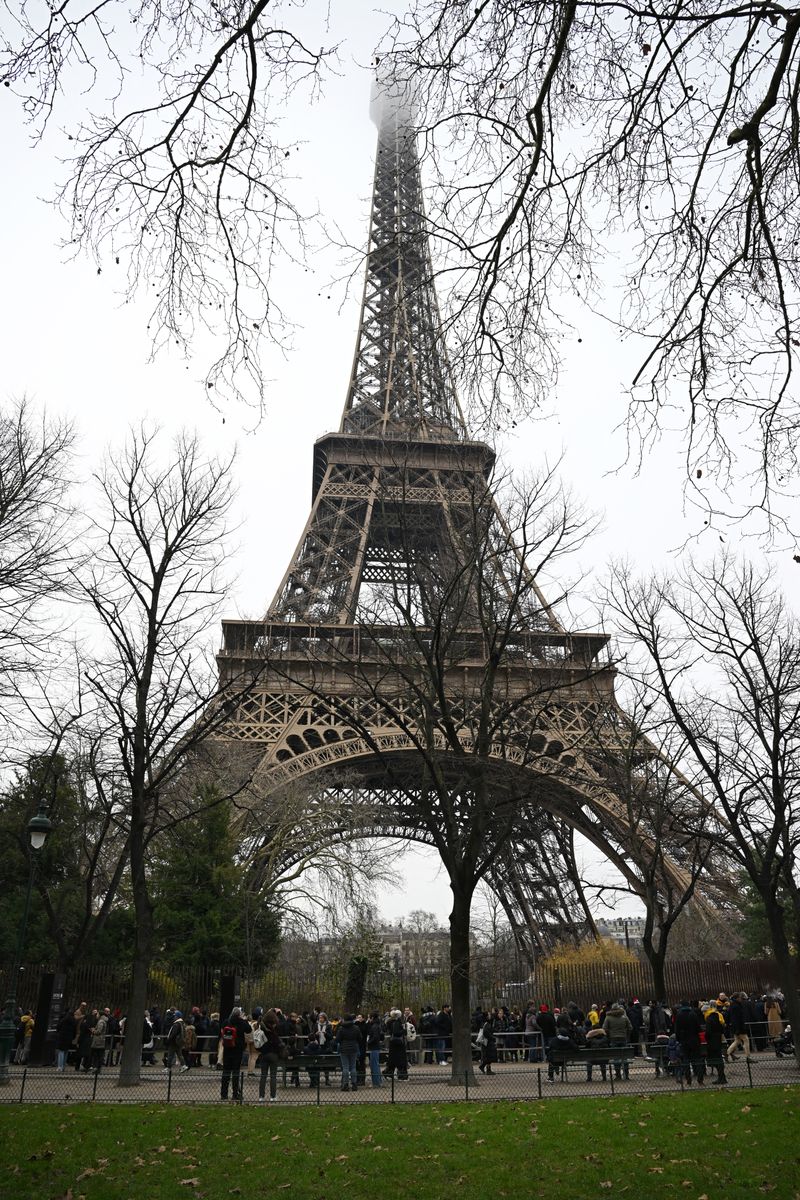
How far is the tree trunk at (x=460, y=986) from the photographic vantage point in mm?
16078

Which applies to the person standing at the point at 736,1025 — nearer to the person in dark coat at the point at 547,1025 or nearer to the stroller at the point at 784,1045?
the stroller at the point at 784,1045

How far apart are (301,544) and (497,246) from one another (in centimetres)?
3461

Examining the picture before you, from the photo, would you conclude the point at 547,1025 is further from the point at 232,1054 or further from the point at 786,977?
the point at 232,1054

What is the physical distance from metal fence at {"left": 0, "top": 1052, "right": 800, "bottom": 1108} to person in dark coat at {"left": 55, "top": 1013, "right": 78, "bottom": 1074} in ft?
0.85

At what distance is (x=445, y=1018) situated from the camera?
2530 centimetres

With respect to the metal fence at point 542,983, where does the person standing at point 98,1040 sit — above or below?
below

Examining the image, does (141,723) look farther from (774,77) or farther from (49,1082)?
(774,77)

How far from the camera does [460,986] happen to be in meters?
16.1

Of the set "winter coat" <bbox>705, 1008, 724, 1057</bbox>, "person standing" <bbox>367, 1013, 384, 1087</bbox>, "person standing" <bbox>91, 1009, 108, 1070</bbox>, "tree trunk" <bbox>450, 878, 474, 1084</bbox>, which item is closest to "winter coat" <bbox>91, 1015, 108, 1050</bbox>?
"person standing" <bbox>91, 1009, 108, 1070</bbox>

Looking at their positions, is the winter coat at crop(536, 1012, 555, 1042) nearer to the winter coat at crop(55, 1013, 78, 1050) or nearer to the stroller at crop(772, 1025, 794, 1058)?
the stroller at crop(772, 1025, 794, 1058)

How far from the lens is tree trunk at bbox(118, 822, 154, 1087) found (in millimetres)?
16594

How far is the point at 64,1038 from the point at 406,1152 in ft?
44.0

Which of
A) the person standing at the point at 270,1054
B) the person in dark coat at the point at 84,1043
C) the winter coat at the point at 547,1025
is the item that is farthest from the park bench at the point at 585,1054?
the person in dark coat at the point at 84,1043

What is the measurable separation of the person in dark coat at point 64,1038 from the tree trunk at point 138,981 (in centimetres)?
426
